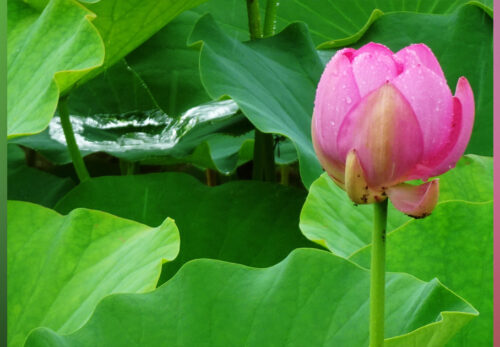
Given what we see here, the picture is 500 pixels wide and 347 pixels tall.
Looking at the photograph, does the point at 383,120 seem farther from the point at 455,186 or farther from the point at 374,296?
the point at 455,186

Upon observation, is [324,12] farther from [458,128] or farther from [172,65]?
[458,128]

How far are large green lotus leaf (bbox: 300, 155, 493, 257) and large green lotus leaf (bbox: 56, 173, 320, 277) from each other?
0.68 ft

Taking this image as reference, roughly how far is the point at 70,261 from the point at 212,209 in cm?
35

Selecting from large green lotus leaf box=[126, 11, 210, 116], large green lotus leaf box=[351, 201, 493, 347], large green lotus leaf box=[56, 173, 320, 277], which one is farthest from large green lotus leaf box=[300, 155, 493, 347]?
large green lotus leaf box=[126, 11, 210, 116]

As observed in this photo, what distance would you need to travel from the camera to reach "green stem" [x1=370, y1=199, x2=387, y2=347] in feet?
1.71

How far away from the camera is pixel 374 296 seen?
1.76 feet

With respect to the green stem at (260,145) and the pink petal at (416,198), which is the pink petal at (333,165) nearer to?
the pink petal at (416,198)

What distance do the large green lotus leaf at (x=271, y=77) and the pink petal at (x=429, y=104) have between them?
543mm

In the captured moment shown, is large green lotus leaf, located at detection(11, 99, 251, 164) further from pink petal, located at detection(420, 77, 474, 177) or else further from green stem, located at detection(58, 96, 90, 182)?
pink petal, located at detection(420, 77, 474, 177)

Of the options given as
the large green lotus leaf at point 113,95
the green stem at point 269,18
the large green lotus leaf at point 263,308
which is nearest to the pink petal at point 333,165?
the large green lotus leaf at point 263,308

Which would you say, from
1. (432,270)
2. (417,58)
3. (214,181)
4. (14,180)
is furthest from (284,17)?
(417,58)

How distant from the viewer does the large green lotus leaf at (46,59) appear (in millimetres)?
1017

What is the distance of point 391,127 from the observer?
500mm

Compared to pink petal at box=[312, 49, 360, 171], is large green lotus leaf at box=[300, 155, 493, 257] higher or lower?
lower
